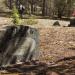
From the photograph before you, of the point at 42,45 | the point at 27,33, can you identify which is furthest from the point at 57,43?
the point at 27,33

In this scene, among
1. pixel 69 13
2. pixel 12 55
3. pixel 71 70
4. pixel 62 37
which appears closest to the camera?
pixel 71 70

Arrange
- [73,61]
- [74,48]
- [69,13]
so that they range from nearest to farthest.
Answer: [73,61]
[74,48]
[69,13]

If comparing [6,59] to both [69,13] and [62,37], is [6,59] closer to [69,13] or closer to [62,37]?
[62,37]

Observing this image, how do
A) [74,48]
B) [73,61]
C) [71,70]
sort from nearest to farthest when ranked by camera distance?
[71,70] < [73,61] < [74,48]

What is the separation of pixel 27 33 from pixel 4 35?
522 millimetres

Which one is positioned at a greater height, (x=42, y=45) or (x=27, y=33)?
(x=27, y=33)

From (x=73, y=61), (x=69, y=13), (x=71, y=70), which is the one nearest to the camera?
(x=71, y=70)

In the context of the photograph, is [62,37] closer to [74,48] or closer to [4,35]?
[74,48]

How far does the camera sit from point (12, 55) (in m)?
6.81

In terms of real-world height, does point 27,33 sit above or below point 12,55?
above

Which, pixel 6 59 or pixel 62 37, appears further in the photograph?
pixel 62 37

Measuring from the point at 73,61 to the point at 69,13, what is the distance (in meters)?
33.1

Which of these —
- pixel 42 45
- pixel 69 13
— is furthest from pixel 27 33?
pixel 69 13

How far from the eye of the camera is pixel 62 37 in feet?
36.9
